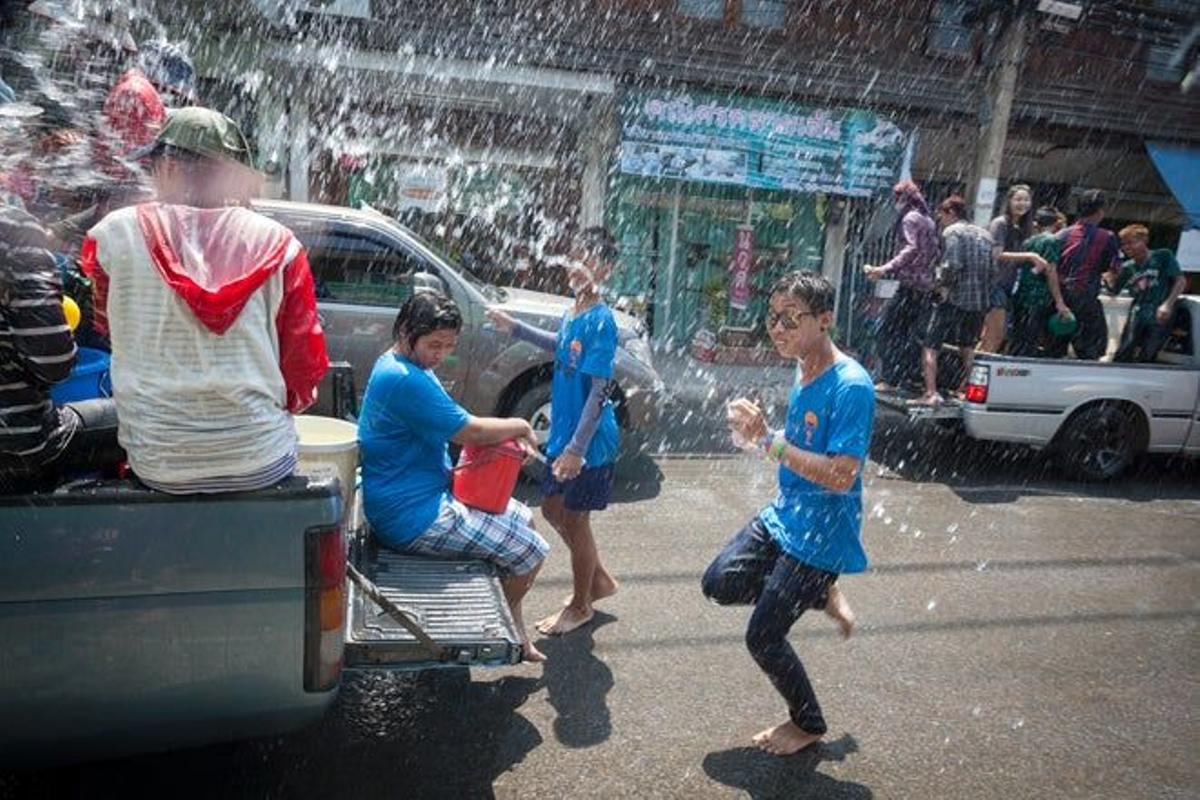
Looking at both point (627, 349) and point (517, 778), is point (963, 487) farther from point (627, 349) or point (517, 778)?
point (517, 778)

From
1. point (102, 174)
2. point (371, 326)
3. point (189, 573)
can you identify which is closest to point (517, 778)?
point (189, 573)

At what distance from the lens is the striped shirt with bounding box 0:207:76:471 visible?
2.49 meters

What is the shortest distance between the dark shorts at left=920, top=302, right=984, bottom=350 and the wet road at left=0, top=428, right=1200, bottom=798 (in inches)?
93.1

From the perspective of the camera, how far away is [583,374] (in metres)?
4.14

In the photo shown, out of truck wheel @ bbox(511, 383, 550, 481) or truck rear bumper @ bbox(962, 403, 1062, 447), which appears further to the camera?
truck rear bumper @ bbox(962, 403, 1062, 447)

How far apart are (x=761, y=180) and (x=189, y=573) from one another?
40.2ft

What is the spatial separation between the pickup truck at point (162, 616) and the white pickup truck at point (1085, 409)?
623 centimetres

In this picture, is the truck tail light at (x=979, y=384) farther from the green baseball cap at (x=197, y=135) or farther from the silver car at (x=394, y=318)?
the green baseball cap at (x=197, y=135)

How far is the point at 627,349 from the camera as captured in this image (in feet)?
23.3

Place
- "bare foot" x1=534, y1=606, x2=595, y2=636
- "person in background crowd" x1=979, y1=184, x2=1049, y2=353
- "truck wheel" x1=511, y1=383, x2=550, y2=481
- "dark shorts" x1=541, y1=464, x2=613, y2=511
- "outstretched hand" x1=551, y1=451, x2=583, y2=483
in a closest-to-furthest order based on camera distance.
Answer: "outstretched hand" x1=551, y1=451, x2=583, y2=483 < "dark shorts" x1=541, y1=464, x2=613, y2=511 < "bare foot" x1=534, y1=606, x2=595, y2=636 < "truck wheel" x1=511, y1=383, x2=550, y2=481 < "person in background crowd" x1=979, y1=184, x2=1049, y2=353

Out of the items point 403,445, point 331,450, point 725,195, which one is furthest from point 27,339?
point 725,195

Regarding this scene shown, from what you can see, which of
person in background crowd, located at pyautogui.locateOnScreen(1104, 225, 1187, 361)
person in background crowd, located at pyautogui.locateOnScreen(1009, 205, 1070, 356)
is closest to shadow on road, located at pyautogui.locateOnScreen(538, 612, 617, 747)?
person in background crowd, located at pyautogui.locateOnScreen(1009, 205, 1070, 356)

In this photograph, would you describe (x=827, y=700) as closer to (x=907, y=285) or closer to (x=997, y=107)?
(x=907, y=285)

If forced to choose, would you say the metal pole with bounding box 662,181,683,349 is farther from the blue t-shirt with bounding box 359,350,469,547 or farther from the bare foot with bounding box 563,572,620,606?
the blue t-shirt with bounding box 359,350,469,547
